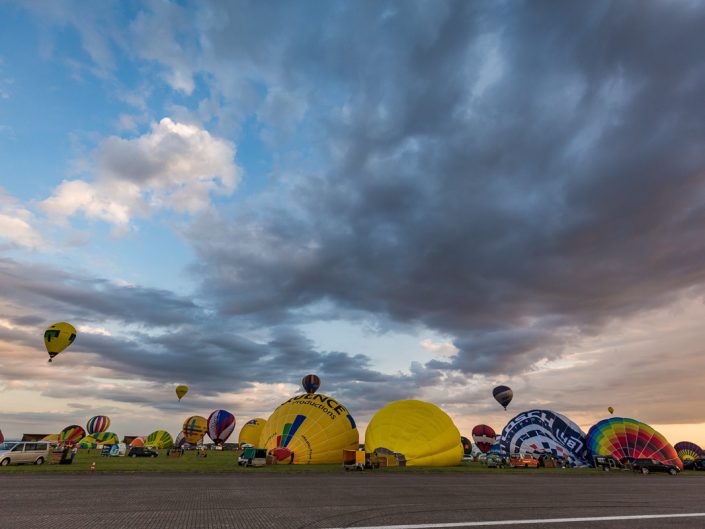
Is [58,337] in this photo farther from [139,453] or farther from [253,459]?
[253,459]

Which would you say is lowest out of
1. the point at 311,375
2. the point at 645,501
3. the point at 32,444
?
the point at 645,501

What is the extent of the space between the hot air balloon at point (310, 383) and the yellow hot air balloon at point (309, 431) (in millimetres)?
25285

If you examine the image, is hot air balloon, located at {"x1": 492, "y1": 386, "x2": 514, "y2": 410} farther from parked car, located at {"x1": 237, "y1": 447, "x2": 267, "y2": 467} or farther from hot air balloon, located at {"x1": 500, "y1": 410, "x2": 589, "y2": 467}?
parked car, located at {"x1": 237, "y1": 447, "x2": 267, "y2": 467}

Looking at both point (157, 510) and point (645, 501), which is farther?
point (645, 501)

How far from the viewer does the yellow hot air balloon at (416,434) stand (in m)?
36.9

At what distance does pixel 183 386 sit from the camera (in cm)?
8412

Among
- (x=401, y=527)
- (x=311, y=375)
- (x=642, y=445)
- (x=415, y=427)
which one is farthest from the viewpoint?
(x=311, y=375)

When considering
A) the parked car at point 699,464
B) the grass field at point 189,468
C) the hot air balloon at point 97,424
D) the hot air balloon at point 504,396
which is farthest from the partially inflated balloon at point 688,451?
the hot air balloon at point 97,424

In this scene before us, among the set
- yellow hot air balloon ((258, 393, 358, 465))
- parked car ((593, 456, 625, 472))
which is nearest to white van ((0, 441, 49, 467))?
yellow hot air balloon ((258, 393, 358, 465))

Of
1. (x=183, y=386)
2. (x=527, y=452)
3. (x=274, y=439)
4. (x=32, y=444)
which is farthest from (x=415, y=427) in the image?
(x=183, y=386)

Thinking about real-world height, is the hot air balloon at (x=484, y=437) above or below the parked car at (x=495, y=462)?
above

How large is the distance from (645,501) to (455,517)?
32.5 ft

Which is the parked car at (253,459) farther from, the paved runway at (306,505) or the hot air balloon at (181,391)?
the hot air balloon at (181,391)

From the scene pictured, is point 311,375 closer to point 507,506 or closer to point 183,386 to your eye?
point 183,386
